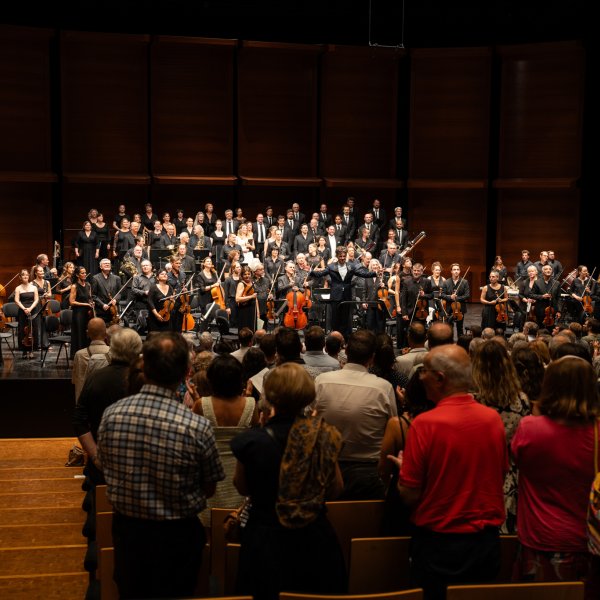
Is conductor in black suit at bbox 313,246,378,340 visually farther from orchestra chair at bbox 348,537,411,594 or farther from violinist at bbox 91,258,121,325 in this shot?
orchestra chair at bbox 348,537,411,594

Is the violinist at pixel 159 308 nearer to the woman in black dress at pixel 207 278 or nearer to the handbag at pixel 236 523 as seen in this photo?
the woman in black dress at pixel 207 278

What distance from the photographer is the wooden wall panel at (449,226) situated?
18.9 meters

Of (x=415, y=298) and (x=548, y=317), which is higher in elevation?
(x=415, y=298)

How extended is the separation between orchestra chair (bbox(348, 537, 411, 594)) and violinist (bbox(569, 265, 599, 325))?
10.9m

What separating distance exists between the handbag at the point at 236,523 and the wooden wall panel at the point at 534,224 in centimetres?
1644

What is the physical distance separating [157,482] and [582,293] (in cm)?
1168

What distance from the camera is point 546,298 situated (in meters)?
12.9

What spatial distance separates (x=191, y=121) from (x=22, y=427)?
38.4ft

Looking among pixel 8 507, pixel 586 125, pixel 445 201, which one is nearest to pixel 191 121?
pixel 445 201

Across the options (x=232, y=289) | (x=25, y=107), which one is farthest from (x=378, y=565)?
(x=25, y=107)

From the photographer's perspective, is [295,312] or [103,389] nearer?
[103,389]

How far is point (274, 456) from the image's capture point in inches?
107

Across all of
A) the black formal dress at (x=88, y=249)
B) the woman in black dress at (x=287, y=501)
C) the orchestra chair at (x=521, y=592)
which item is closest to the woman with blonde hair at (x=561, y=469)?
the orchestra chair at (x=521, y=592)

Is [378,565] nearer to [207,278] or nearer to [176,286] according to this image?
[176,286]
